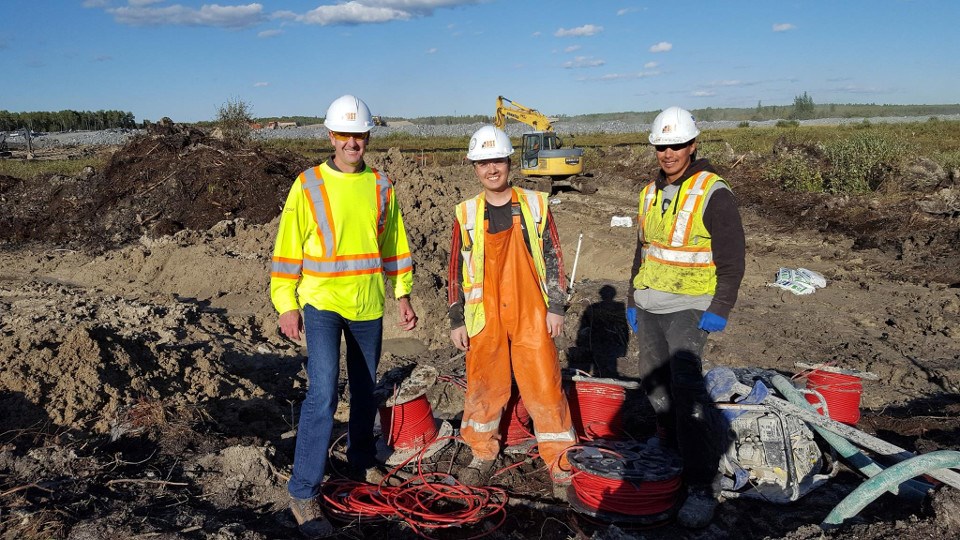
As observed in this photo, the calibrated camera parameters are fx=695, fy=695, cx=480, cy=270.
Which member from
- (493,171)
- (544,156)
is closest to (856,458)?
(493,171)

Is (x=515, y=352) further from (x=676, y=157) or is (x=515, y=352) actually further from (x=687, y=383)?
(x=676, y=157)

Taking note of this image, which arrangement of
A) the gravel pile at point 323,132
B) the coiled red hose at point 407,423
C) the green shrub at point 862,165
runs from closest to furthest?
the coiled red hose at point 407,423 → the green shrub at point 862,165 → the gravel pile at point 323,132

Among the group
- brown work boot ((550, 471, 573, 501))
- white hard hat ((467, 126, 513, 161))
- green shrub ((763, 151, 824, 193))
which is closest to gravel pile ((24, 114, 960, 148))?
green shrub ((763, 151, 824, 193))

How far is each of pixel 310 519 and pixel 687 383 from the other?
2113mm

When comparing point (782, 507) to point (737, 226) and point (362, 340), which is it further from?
point (362, 340)

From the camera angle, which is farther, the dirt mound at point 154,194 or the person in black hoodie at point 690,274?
the dirt mound at point 154,194

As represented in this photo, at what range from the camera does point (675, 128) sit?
3695 mm

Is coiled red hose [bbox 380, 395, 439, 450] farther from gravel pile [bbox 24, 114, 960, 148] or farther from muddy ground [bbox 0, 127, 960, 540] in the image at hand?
gravel pile [bbox 24, 114, 960, 148]

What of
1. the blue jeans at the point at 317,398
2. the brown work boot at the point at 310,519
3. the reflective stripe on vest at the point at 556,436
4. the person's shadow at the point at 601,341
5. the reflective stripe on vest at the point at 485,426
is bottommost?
the person's shadow at the point at 601,341

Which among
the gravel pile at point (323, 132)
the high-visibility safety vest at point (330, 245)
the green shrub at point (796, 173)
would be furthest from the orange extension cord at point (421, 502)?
the gravel pile at point (323, 132)

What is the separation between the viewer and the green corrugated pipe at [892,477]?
3.18 m

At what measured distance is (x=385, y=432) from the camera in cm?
454

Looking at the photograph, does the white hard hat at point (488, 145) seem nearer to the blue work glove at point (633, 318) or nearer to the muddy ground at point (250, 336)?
the blue work glove at point (633, 318)

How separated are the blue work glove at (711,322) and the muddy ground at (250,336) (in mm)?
1005
